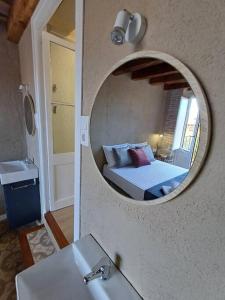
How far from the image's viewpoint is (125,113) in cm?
70

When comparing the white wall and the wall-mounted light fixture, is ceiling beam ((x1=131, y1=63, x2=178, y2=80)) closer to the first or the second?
the wall-mounted light fixture

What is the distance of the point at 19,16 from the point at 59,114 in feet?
3.20

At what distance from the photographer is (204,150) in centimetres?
42

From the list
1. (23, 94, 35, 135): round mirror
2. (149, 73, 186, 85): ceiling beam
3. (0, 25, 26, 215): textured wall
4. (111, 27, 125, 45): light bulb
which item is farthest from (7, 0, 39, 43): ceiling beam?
(149, 73, 186, 85): ceiling beam

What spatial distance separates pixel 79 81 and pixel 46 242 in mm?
1729

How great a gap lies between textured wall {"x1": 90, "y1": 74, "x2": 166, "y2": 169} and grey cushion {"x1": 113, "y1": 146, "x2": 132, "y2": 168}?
0.12 feet

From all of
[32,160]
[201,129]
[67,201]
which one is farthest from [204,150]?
[32,160]

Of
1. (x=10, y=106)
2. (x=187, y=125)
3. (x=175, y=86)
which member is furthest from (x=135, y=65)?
(x=10, y=106)

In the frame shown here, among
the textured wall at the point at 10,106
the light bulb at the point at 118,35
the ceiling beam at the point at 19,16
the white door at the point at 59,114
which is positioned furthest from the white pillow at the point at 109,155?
the textured wall at the point at 10,106

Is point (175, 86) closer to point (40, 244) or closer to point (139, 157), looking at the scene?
point (139, 157)

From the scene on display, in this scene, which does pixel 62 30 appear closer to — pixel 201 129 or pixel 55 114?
pixel 55 114

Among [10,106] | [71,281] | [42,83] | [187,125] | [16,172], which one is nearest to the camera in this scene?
[187,125]

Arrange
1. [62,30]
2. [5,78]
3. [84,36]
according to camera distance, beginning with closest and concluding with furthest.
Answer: [84,36] < [62,30] < [5,78]

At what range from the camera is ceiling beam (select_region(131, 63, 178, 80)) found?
1.62 ft
